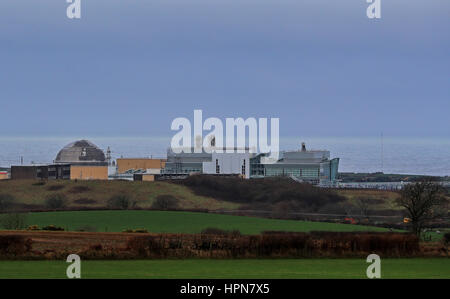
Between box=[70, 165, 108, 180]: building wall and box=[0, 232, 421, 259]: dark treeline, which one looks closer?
box=[0, 232, 421, 259]: dark treeline

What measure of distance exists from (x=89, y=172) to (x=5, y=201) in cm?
6642

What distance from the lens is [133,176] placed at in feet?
465

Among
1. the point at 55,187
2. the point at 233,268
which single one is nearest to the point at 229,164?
the point at 55,187

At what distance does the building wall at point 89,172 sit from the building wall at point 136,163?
14914mm

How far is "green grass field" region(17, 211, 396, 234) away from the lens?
62.2 metres

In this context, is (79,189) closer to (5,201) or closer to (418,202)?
(5,201)

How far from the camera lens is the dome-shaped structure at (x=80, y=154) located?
167625mm

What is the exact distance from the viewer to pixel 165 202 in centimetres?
8881

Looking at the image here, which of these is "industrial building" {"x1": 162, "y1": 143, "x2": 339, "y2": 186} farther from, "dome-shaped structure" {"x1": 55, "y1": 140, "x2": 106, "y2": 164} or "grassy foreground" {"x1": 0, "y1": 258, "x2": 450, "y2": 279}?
"grassy foreground" {"x1": 0, "y1": 258, "x2": 450, "y2": 279}

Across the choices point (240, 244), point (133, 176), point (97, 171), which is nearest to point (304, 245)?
point (240, 244)

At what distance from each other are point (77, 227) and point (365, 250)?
2927 cm

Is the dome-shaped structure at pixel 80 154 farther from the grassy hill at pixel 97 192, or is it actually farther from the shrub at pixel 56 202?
the shrub at pixel 56 202

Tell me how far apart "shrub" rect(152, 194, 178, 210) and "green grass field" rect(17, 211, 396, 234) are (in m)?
11.1

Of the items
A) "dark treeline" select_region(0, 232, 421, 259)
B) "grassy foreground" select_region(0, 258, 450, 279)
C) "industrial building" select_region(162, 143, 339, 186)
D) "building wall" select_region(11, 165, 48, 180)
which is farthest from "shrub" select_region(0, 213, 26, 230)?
"industrial building" select_region(162, 143, 339, 186)
